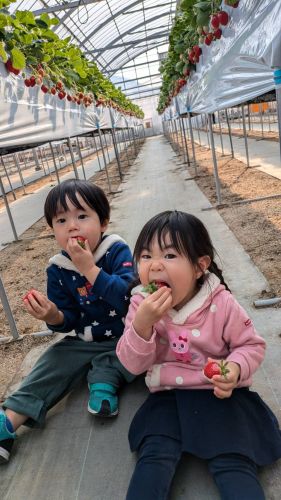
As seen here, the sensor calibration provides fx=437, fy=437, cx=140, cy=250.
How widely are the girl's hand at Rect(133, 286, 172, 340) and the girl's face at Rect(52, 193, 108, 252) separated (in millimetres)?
680

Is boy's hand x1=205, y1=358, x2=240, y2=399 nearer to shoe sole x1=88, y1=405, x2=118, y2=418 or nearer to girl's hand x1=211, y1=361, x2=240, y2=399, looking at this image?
girl's hand x1=211, y1=361, x2=240, y2=399

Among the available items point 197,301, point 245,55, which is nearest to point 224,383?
point 197,301

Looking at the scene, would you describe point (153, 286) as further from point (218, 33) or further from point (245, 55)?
point (218, 33)

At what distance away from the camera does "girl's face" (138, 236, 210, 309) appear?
5.29 feet

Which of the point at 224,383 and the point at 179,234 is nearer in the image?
the point at 224,383

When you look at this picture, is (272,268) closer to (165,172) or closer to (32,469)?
(32,469)

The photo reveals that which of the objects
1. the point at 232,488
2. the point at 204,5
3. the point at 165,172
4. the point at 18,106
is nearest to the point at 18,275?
the point at 18,106

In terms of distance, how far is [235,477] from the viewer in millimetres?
1493

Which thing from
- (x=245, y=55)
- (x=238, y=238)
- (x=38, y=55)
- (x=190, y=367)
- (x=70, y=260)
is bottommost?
(x=238, y=238)

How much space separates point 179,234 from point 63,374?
107 cm

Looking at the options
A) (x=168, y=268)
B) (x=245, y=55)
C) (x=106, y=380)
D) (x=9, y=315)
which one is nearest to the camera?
(x=168, y=268)

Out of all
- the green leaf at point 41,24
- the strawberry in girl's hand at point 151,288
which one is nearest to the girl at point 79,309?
the strawberry in girl's hand at point 151,288

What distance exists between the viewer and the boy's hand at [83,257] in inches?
76.0

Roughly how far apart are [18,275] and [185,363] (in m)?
3.89
